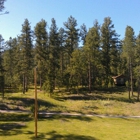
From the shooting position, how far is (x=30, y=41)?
44375 millimetres

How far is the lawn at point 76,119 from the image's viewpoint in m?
18.9

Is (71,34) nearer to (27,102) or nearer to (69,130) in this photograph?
(27,102)

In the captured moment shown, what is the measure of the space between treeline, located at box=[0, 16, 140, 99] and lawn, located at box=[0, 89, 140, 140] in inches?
154

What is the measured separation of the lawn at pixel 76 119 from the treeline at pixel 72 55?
391 centimetres

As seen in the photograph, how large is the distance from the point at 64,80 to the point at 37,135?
83.4 ft

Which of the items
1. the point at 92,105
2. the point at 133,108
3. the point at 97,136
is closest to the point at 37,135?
the point at 97,136

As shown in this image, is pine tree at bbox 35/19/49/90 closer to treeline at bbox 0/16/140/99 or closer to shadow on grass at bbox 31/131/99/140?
treeline at bbox 0/16/140/99

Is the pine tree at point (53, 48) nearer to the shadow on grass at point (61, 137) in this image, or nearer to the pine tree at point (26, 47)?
the pine tree at point (26, 47)

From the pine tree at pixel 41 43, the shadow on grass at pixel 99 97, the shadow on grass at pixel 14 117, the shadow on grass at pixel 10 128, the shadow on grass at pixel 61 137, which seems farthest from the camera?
the pine tree at pixel 41 43

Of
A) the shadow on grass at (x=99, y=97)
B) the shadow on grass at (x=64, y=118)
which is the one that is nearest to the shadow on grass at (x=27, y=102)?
the shadow on grass at (x=99, y=97)

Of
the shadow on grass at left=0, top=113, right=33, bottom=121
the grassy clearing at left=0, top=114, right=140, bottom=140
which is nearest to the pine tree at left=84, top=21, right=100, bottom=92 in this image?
the shadow on grass at left=0, top=113, right=33, bottom=121

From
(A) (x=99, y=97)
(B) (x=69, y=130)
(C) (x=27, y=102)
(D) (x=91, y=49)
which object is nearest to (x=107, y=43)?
(D) (x=91, y=49)

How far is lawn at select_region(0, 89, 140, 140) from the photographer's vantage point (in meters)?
18.9

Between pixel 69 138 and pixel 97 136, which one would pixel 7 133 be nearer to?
pixel 69 138
